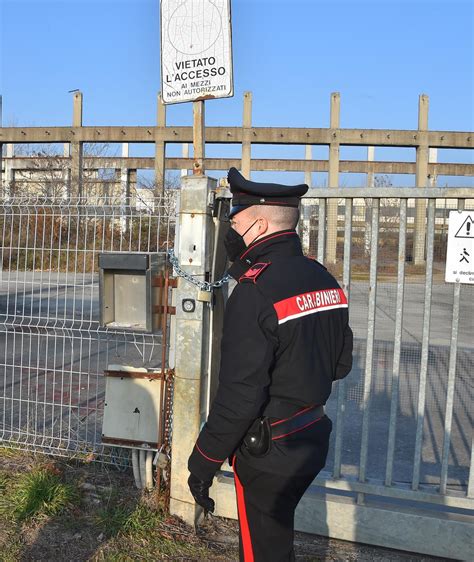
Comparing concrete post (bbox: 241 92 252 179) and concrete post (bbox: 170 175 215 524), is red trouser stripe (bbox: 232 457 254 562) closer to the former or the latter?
concrete post (bbox: 170 175 215 524)

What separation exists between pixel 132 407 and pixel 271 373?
1989mm

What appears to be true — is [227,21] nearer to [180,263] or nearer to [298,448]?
[180,263]

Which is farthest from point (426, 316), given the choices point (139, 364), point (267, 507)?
point (139, 364)

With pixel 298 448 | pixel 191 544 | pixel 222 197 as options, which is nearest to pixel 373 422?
pixel 191 544

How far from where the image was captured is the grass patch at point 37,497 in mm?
3756

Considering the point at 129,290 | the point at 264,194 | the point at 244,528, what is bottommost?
the point at 244,528

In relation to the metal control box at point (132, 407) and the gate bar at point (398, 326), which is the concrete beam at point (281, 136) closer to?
the metal control box at point (132, 407)

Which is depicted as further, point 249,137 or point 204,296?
point 249,137

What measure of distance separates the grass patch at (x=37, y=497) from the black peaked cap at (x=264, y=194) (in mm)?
2467

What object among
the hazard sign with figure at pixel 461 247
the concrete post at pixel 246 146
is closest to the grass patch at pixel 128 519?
the hazard sign with figure at pixel 461 247

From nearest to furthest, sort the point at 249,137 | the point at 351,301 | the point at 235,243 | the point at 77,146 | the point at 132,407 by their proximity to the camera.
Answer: the point at 235,243 < the point at 132,407 < the point at 351,301 < the point at 249,137 < the point at 77,146

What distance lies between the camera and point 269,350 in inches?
85.5

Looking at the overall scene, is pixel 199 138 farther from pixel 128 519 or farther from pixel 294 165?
pixel 294 165

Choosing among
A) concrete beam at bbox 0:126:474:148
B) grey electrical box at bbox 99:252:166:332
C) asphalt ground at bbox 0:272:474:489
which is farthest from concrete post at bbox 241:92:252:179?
grey electrical box at bbox 99:252:166:332
